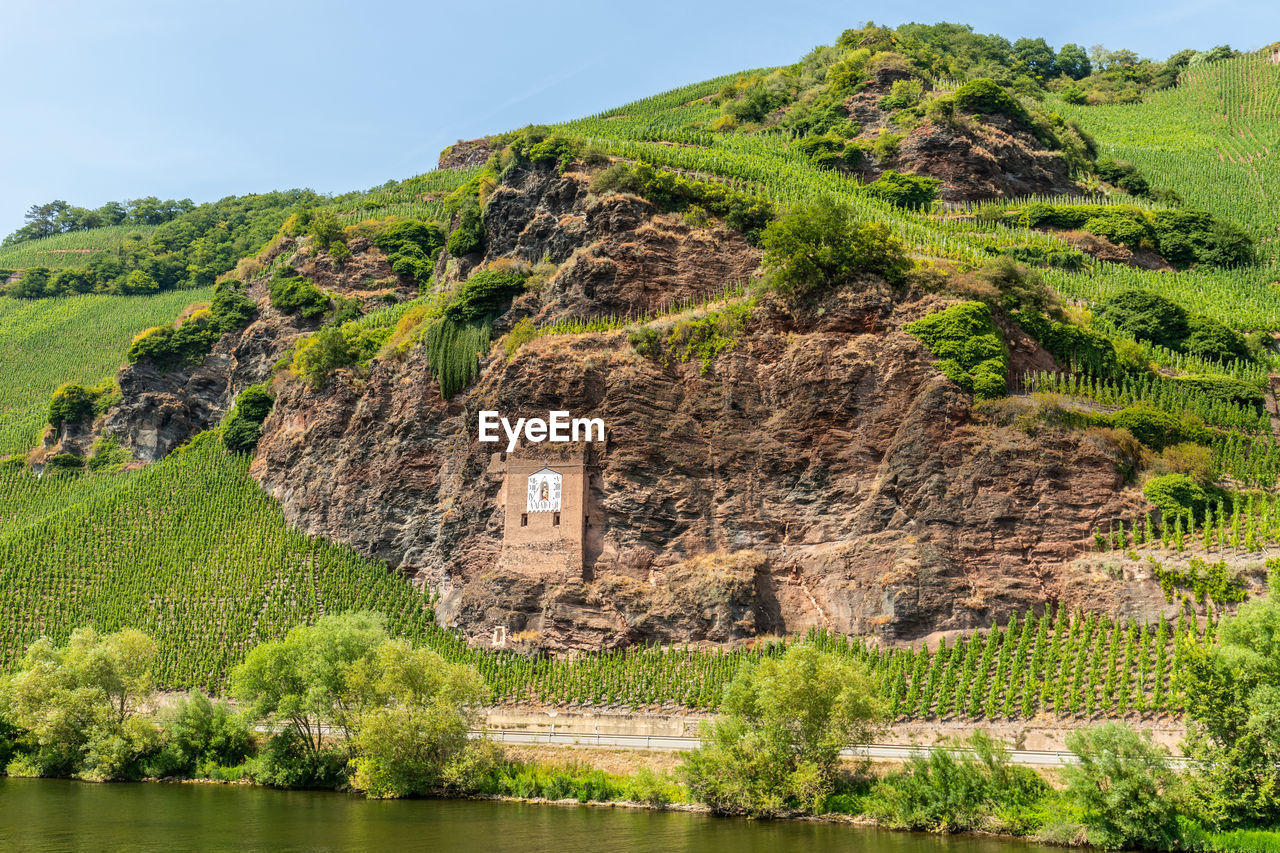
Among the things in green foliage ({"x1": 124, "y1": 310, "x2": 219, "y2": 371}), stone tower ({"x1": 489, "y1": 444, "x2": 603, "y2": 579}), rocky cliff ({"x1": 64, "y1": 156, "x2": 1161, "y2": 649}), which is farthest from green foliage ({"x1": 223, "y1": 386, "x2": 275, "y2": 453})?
stone tower ({"x1": 489, "y1": 444, "x2": 603, "y2": 579})

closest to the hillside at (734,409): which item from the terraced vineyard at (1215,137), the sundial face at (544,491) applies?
the sundial face at (544,491)

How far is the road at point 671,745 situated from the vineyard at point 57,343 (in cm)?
5958

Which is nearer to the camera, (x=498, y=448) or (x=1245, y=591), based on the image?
(x=1245, y=591)

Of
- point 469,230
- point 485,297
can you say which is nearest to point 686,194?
point 485,297

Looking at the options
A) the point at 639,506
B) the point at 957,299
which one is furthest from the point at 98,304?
the point at 957,299

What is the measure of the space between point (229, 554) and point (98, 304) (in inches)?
2745

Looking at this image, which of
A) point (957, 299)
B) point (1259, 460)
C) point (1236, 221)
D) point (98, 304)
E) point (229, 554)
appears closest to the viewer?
point (1259, 460)

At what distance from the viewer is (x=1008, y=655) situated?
33.9 metres

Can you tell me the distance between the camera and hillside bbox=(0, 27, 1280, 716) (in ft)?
122

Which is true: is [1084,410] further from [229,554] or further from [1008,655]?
[229,554]

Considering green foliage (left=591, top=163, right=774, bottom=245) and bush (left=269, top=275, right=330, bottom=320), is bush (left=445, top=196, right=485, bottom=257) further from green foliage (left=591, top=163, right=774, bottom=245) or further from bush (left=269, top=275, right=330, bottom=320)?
bush (left=269, top=275, right=330, bottom=320)

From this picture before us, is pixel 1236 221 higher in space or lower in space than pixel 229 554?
higher

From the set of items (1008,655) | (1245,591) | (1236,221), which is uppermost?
(1236,221)

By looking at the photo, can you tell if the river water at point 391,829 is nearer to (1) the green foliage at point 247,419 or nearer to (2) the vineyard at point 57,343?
(1) the green foliage at point 247,419
